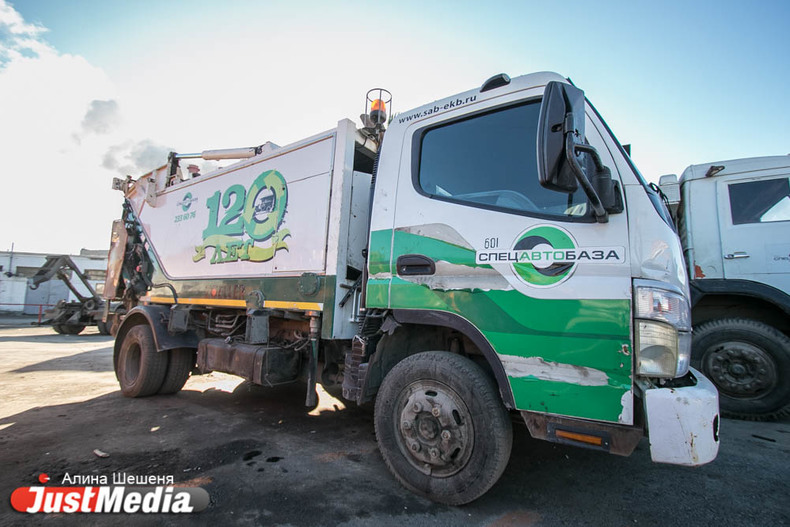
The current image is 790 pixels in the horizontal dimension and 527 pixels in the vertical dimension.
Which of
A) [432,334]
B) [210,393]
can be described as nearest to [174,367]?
[210,393]

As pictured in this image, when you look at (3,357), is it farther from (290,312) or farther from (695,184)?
(695,184)

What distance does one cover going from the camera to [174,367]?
5.11 meters

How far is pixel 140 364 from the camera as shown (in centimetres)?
497

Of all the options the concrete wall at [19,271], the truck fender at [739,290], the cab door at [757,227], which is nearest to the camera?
the truck fender at [739,290]

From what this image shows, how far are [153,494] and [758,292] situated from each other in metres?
6.43

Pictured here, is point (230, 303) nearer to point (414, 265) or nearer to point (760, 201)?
point (414, 265)

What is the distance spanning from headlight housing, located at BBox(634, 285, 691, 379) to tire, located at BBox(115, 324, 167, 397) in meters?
5.38

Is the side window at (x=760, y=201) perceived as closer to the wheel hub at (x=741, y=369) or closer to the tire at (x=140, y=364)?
the wheel hub at (x=741, y=369)

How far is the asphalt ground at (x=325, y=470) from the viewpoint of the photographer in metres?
2.34

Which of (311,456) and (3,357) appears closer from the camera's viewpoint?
(311,456)

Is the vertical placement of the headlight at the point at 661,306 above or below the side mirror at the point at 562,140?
below

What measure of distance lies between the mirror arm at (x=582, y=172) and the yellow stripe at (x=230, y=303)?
2.28 meters

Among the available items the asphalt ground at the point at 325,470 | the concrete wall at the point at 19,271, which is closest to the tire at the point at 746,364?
the asphalt ground at the point at 325,470

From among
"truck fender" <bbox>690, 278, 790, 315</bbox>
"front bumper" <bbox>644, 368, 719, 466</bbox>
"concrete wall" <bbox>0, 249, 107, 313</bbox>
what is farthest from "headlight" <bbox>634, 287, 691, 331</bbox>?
"concrete wall" <bbox>0, 249, 107, 313</bbox>
